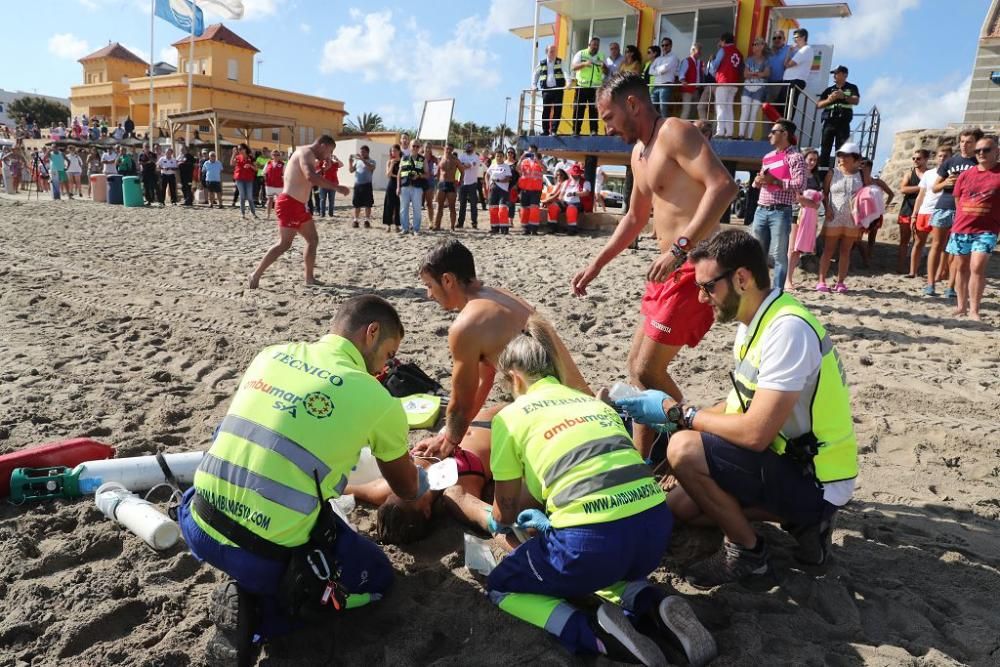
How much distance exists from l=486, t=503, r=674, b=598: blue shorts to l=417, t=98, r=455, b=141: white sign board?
19152 millimetres

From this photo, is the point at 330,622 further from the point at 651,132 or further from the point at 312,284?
the point at 312,284

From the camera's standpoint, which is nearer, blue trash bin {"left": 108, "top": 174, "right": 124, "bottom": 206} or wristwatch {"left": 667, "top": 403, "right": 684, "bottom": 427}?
wristwatch {"left": 667, "top": 403, "right": 684, "bottom": 427}

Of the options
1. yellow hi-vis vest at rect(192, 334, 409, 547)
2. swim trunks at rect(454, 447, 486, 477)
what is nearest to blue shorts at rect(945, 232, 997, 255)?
swim trunks at rect(454, 447, 486, 477)

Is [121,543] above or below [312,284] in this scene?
below

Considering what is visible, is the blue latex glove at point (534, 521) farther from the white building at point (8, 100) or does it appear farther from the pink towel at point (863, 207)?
the white building at point (8, 100)

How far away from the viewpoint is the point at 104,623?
229 centimetres

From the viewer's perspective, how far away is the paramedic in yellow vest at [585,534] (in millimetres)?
2086

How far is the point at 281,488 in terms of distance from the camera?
2066mm

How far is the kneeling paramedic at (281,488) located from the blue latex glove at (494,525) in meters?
0.62

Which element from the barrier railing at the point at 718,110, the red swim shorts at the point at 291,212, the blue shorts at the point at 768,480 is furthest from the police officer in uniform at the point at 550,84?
the blue shorts at the point at 768,480

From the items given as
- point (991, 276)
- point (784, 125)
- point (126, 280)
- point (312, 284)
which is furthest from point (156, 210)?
point (991, 276)

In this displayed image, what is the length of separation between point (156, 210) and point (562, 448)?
650 inches

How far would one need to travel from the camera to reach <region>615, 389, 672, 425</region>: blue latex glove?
2793mm

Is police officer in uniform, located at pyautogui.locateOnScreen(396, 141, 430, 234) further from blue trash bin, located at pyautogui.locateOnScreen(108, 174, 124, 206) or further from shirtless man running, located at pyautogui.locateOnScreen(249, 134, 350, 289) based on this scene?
blue trash bin, located at pyautogui.locateOnScreen(108, 174, 124, 206)
